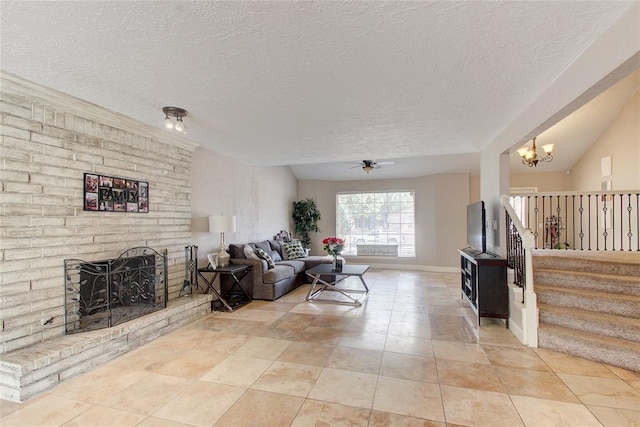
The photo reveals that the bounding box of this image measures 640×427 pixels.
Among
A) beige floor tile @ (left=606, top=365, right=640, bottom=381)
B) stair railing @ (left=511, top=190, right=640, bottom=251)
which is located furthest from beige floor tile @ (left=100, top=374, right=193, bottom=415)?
stair railing @ (left=511, top=190, right=640, bottom=251)

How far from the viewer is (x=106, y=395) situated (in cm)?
225

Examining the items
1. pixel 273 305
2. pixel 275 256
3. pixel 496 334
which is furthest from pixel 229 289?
pixel 496 334

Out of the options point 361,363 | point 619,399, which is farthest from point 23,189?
point 619,399

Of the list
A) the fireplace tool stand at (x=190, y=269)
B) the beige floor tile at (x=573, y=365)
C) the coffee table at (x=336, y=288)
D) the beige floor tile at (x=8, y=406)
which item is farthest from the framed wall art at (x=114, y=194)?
the beige floor tile at (x=573, y=365)

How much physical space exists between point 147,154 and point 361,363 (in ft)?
11.2

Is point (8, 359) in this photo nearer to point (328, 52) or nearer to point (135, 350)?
point (135, 350)

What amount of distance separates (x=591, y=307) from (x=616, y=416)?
1.54 meters

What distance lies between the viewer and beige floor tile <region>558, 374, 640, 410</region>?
6.87ft

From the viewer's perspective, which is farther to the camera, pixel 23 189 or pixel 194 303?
pixel 194 303

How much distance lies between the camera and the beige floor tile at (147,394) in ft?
6.91

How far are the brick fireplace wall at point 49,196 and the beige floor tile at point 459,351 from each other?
3527 mm

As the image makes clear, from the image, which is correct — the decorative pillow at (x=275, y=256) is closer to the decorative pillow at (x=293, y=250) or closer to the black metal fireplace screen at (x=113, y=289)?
the decorative pillow at (x=293, y=250)

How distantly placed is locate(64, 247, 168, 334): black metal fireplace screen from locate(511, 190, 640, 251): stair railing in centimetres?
489

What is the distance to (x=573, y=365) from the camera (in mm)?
2652
